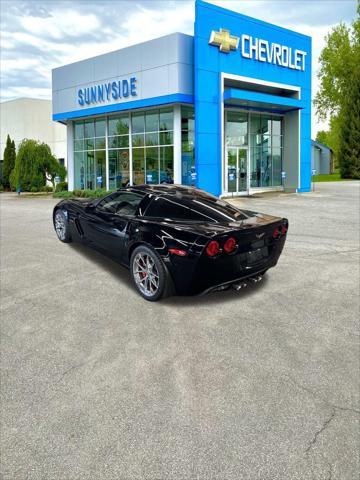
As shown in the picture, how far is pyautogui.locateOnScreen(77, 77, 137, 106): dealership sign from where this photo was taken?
2133cm

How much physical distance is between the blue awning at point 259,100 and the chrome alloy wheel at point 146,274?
1592 centimetres

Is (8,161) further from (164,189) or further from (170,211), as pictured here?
(170,211)

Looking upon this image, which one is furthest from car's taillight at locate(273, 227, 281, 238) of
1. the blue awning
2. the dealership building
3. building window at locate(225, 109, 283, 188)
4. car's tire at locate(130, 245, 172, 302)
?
building window at locate(225, 109, 283, 188)

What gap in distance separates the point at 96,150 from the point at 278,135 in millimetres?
10537

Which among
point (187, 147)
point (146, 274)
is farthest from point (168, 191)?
point (187, 147)

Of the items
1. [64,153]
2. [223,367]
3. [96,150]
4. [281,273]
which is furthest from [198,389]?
[64,153]

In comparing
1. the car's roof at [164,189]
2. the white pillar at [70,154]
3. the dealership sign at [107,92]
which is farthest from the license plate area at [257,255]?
the white pillar at [70,154]

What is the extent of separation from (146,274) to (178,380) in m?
2.05

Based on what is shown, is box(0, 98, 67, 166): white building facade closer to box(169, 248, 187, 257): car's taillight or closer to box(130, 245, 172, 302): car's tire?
box(130, 245, 172, 302): car's tire

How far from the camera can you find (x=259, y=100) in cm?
2095

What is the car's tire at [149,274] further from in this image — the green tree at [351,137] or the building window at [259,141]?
the green tree at [351,137]

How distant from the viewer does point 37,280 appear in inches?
254

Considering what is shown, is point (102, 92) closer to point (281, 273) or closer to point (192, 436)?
point (281, 273)

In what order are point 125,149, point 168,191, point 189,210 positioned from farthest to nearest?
point 125,149, point 168,191, point 189,210
